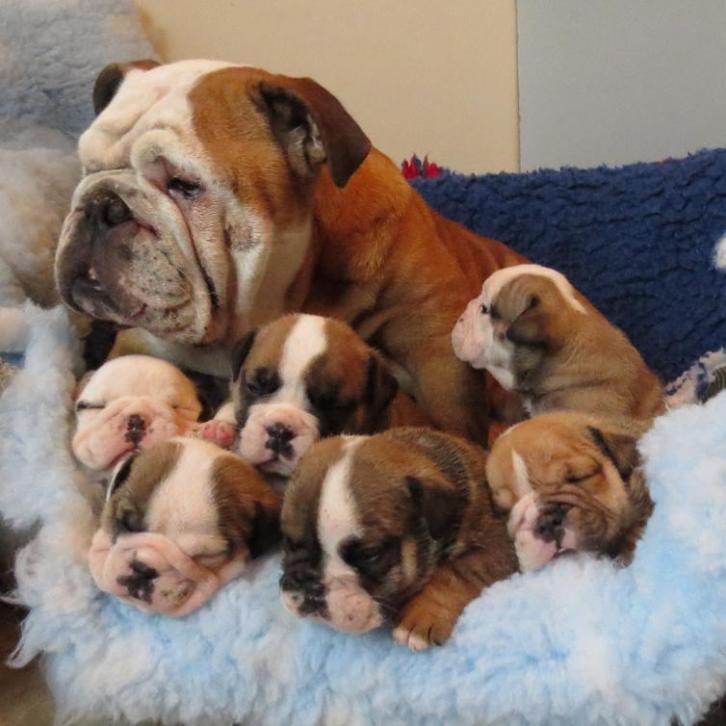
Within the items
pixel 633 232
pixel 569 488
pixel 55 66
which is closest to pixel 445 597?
pixel 569 488

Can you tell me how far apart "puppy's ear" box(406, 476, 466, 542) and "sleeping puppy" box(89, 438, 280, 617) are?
0.19m

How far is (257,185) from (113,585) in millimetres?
599

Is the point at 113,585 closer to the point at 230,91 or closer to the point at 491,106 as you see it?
the point at 230,91

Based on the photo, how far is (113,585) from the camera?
3.43 feet

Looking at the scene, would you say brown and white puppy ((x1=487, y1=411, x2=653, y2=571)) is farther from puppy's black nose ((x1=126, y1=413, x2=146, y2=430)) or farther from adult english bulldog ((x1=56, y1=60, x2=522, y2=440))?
puppy's black nose ((x1=126, y1=413, x2=146, y2=430))

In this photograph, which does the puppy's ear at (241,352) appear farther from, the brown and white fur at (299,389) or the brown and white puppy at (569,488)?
the brown and white puppy at (569,488)

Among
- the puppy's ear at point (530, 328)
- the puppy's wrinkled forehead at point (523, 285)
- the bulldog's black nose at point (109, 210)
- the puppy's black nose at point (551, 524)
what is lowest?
the puppy's black nose at point (551, 524)

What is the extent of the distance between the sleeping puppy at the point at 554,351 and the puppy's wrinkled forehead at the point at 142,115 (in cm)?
55

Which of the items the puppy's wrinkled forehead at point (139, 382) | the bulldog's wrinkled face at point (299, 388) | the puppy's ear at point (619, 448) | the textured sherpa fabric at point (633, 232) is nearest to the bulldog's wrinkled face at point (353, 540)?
the bulldog's wrinkled face at point (299, 388)

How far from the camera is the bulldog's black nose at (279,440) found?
3.88 ft

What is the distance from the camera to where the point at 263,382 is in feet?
4.16

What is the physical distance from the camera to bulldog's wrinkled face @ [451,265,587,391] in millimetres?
1407

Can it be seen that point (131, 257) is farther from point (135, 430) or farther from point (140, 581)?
point (140, 581)

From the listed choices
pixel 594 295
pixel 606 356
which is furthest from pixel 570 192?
pixel 606 356
